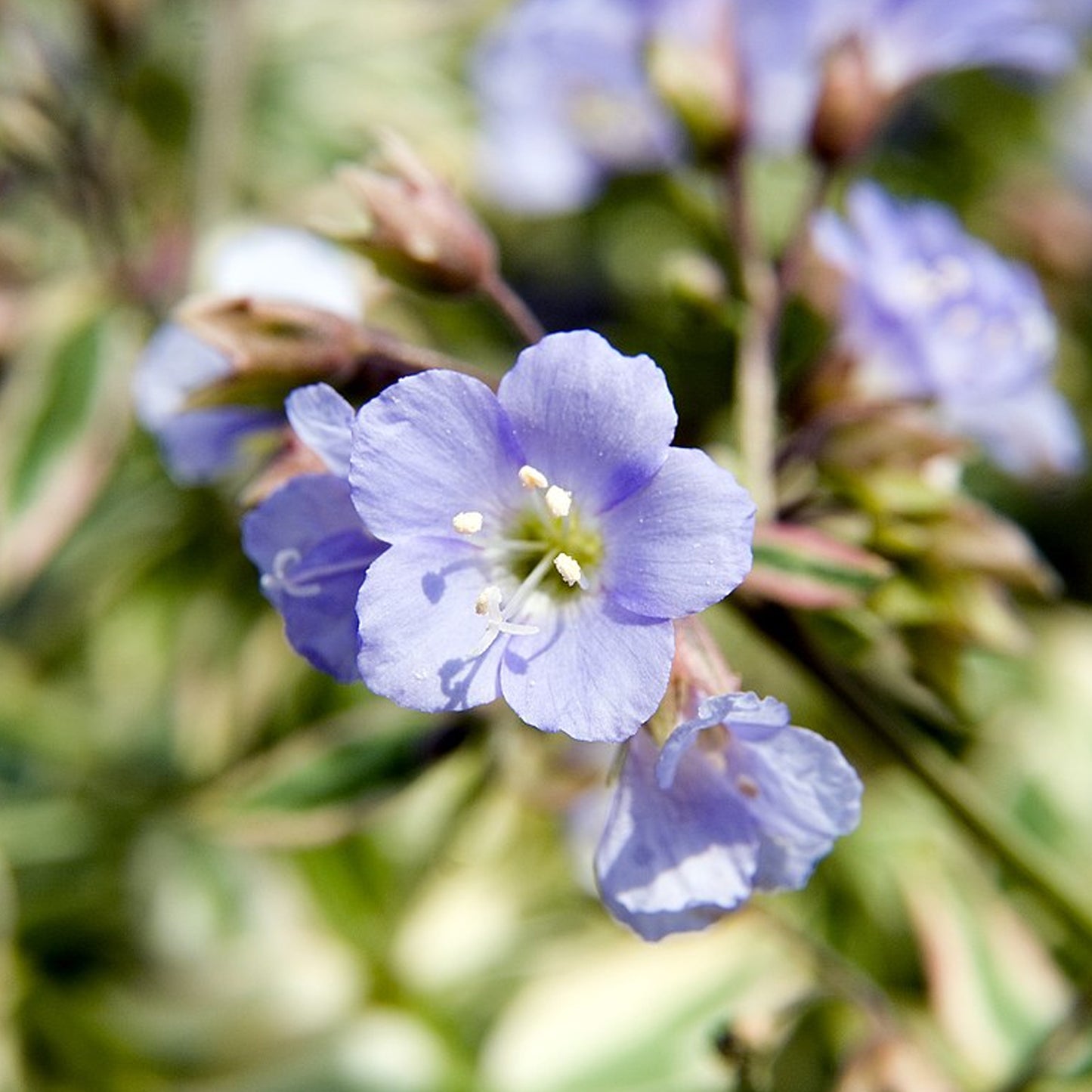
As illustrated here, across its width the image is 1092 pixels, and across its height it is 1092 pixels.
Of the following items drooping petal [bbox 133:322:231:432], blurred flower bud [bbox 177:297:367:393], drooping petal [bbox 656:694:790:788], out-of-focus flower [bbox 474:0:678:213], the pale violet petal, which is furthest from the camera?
out-of-focus flower [bbox 474:0:678:213]

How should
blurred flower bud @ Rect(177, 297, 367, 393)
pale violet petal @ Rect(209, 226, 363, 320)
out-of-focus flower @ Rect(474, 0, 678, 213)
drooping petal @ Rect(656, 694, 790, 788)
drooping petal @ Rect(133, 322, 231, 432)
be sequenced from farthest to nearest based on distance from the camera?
out-of-focus flower @ Rect(474, 0, 678, 213) → pale violet petal @ Rect(209, 226, 363, 320) → drooping petal @ Rect(133, 322, 231, 432) → blurred flower bud @ Rect(177, 297, 367, 393) → drooping petal @ Rect(656, 694, 790, 788)

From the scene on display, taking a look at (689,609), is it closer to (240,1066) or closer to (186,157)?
(240,1066)

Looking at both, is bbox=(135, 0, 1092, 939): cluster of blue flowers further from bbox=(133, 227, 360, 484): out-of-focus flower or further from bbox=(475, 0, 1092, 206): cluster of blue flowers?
bbox=(475, 0, 1092, 206): cluster of blue flowers

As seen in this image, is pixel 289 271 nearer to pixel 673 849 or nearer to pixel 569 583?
pixel 569 583

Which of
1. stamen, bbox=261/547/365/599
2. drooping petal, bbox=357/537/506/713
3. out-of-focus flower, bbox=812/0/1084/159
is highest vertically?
out-of-focus flower, bbox=812/0/1084/159

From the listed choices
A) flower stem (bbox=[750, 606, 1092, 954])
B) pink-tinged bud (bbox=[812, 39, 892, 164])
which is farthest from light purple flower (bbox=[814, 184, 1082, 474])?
flower stem (bbox=[750, 606, 1092, 954])

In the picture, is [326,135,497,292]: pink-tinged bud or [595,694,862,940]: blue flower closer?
[595,694,862,940]: blue flower

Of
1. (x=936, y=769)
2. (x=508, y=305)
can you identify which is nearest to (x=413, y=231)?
(x=508, y=305)

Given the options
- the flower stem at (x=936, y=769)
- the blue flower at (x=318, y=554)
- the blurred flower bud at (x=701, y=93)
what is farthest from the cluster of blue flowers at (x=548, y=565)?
the blurred flower bud at (x=701, y=93)

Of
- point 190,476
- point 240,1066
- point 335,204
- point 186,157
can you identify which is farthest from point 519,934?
point 186,157
